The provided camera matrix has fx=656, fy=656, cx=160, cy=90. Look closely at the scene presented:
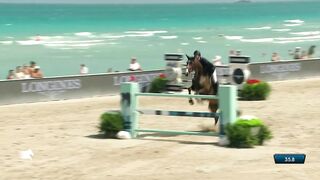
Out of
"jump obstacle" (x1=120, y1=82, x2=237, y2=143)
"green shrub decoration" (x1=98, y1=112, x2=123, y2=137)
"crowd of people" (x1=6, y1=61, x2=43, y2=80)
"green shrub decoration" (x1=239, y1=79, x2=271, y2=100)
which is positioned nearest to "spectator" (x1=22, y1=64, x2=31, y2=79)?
"crowd of people" (x1=6, y1=61, x2=43, y2=80)

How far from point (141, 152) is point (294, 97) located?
33.8 ft

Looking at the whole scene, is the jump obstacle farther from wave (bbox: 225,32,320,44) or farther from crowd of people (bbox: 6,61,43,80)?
wave (bbox: 225,32,320,44)

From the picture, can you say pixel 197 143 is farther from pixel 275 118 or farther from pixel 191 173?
pixel 275 118

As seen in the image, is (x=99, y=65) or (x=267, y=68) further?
(x=99, y=65)

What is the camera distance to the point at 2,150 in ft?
40.3

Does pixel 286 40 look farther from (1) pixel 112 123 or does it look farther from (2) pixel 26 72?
(1) pixel 112 123

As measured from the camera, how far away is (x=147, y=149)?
1202 cm

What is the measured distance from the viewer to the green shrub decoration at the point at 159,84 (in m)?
22.6

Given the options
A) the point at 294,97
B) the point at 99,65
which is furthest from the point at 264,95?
the point at 99,65

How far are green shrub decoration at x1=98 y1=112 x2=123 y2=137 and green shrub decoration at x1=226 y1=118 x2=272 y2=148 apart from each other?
2398 millimetres

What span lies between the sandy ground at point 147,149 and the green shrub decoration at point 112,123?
386 millimetres

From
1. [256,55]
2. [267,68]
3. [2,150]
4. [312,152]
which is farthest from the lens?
[256,55]

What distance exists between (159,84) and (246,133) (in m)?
10.9

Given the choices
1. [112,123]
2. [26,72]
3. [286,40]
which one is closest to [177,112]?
[112,123]
